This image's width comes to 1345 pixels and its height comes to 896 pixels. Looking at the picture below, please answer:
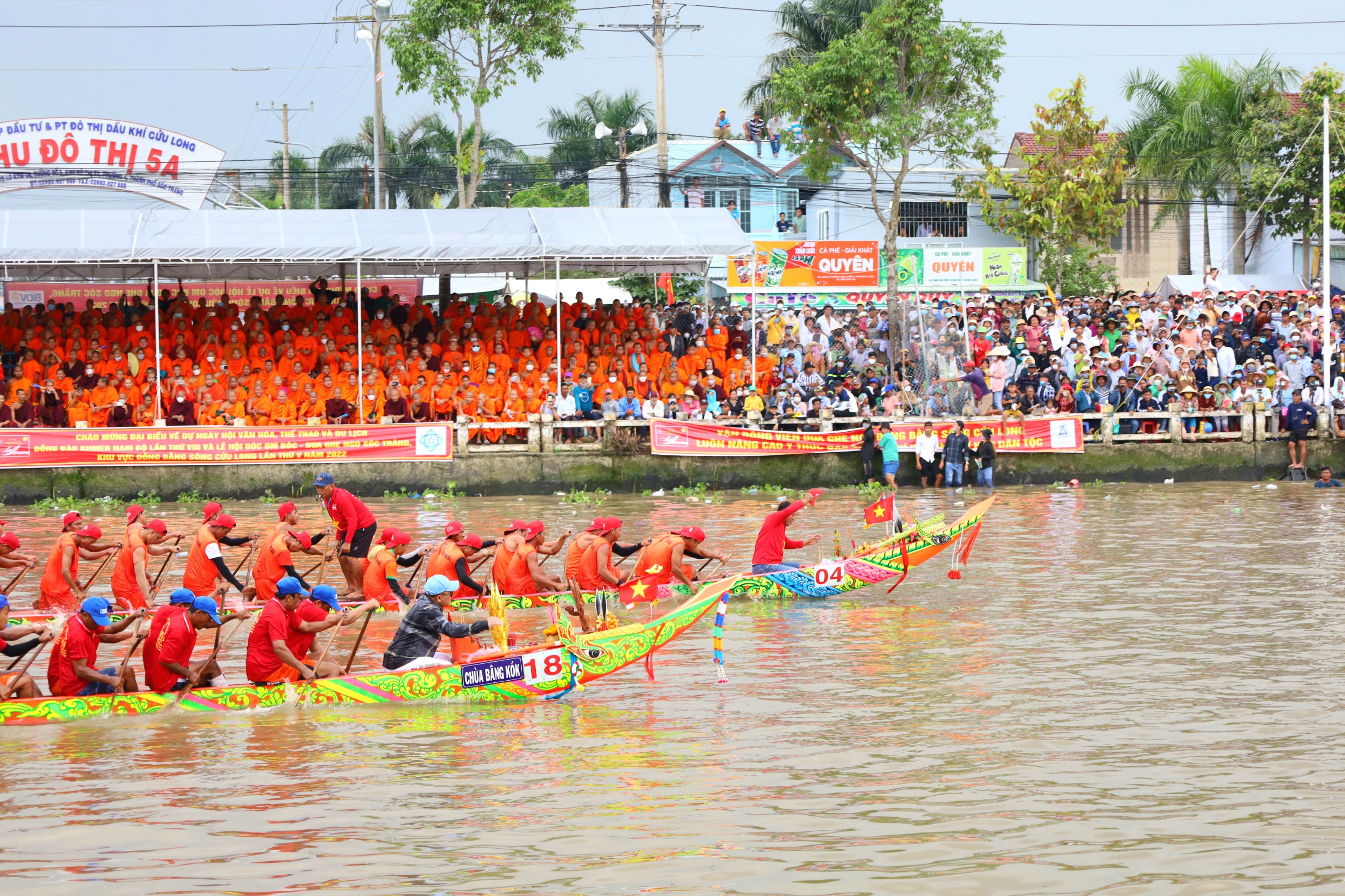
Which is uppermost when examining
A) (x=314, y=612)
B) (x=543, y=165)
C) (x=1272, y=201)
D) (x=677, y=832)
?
(x=543, y=165)

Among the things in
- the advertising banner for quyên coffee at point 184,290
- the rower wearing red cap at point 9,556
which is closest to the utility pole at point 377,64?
the advertising banner for quyên coffee at point 184,290

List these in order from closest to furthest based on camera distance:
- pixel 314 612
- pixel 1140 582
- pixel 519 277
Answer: pixel 314 612
pixel 1140 582
pixel 519 277

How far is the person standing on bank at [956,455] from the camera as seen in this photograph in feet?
82.8

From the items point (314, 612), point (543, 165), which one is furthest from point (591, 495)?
point (543, 165)

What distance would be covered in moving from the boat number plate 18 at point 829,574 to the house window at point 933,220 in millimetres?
30679

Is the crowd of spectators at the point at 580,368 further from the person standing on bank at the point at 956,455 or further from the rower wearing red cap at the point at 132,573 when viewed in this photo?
the rower wearing red cap at the point at 132,573

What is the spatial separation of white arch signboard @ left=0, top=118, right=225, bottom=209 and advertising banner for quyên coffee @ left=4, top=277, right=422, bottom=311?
236 cm

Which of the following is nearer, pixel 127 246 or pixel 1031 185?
pixel 127 246

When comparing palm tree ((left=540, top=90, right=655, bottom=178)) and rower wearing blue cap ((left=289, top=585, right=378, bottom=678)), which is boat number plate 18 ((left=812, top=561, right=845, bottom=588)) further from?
palm tree ((left=540, top=90, right=655, bottom=178))

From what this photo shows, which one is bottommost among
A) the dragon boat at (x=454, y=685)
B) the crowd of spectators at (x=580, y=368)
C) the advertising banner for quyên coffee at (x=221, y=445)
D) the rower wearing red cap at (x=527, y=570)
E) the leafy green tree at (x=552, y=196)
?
the dragon boat at (x=454, y=685)

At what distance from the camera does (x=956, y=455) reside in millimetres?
25297

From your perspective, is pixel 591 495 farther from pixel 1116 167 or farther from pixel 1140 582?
pixel 1116 167

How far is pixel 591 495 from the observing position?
2478 cm

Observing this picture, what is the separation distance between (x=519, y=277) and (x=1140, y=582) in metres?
20.9
